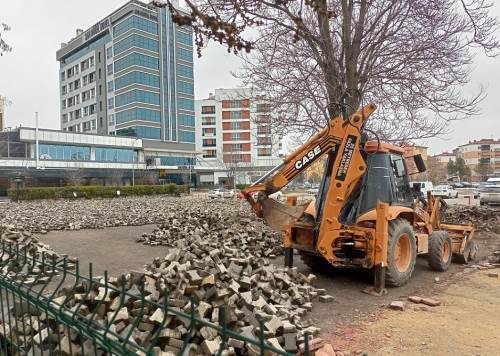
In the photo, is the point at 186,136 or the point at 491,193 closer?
the point at 491,193

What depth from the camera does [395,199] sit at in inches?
299

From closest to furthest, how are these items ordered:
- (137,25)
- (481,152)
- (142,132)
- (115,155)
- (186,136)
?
(115,155), (137,25), (142,132), (186,136), (481,152)

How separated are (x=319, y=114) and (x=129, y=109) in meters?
68.6

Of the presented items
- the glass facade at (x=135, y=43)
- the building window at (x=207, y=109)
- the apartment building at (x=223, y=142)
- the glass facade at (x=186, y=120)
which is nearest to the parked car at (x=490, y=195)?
the apartment building at (x=223, y=142)

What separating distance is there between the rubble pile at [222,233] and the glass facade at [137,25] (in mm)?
69523

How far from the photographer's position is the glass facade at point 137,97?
2990 inches

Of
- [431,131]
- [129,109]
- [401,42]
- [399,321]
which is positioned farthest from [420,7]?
[129,109]

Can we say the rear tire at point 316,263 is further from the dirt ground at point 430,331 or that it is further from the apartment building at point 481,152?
the apartment building at point 481,152

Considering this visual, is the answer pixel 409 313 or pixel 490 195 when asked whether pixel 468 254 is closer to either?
pixel 409 313

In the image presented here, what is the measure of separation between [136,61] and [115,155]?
20056 millimetres

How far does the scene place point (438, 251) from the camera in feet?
26.5

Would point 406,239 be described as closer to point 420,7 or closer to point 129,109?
point 420,7

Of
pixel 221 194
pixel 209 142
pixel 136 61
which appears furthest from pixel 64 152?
pixel 209 142

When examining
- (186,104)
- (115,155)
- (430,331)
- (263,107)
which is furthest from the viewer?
(186,104)
